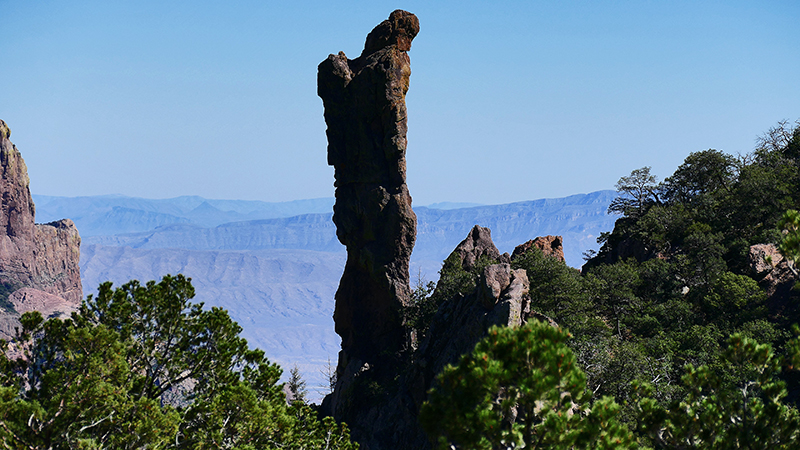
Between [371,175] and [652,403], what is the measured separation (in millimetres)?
40932

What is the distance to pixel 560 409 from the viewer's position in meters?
12.9

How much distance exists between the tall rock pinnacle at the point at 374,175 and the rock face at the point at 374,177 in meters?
Answer: 0.08

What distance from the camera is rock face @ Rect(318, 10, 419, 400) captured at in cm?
5203

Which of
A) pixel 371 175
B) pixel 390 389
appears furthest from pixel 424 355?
pixel 371 175

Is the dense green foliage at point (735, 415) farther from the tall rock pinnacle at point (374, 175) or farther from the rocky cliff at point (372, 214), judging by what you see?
the tall rock pinnacle at point (374, 175)

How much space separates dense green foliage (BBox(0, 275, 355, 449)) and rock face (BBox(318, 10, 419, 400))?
98.8ft

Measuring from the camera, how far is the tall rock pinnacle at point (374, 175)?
5203 cm

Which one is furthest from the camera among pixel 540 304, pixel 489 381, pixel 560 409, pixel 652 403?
pixel 540 304

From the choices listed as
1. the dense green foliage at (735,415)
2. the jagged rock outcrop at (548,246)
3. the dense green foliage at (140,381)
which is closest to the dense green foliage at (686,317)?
the dense green foliage at (735,415)

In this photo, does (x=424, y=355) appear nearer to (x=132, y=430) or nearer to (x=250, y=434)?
(x=250, y=434)

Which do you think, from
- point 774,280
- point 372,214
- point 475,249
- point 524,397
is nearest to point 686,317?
point 774,280

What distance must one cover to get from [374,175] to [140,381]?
118ft

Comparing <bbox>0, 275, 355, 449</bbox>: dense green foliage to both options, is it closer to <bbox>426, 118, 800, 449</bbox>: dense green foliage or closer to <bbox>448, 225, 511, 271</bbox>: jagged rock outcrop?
<bbox>426, 118, 800, 449</bbox>: dense green foliage

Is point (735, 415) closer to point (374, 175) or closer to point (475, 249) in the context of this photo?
point (374, 175)
